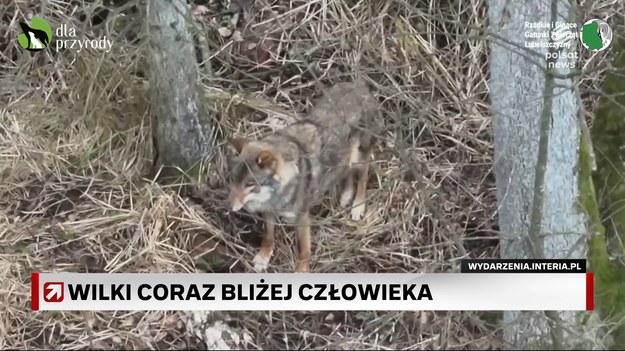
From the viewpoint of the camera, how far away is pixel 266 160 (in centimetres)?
306

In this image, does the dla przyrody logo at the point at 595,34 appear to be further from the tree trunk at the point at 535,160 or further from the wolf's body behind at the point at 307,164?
the wolf's body behind at the point at 307,164

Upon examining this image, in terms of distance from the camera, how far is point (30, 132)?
9.81 feet

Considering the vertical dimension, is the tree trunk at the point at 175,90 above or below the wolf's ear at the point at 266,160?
above

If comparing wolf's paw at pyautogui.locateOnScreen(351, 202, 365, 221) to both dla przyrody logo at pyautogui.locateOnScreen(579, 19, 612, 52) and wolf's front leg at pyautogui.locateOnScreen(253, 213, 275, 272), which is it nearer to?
wolf's front leg at pyautogui.locateOnScreen(253, 213, 275, 272)

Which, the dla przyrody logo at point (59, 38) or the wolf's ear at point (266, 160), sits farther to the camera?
the wolf's ear at point (266, 160)

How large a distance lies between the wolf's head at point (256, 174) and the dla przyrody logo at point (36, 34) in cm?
75

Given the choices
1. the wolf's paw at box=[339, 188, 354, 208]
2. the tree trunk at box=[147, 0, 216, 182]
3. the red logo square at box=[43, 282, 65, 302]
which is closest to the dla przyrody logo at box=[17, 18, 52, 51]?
the tree trunk at box=[147, 0, 216, 182]

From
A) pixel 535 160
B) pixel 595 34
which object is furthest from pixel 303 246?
pixel 595 34

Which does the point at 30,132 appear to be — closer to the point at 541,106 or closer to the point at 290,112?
the point at 290,112

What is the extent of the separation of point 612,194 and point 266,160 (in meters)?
1.28

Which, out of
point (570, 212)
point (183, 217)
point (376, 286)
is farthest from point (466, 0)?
point (183, 217)

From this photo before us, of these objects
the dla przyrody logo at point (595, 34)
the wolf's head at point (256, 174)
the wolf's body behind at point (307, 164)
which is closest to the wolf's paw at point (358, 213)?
the wolf's body behind at point (307, 164)

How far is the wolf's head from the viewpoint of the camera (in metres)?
3.02

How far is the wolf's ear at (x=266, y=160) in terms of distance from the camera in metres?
3.03
